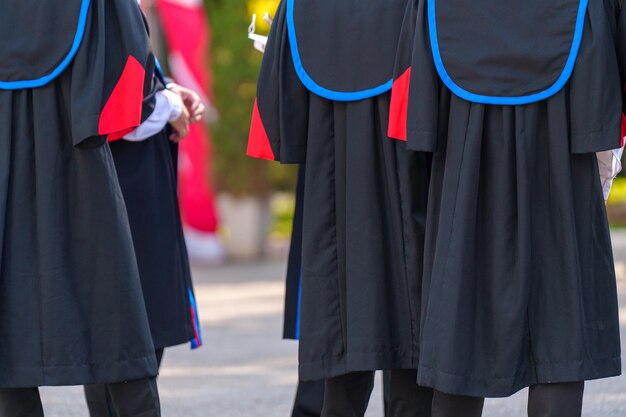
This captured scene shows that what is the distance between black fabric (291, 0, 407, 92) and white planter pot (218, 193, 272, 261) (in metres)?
8.93

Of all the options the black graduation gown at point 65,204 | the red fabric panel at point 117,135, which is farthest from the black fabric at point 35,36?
the red fabric panel at point 117,135

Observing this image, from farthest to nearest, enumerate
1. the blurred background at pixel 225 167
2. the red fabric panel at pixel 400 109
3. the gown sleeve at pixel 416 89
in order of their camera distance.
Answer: the blurred background at pixel 225 167 < the red fabric panel at pixel 400 109 < the gown sleeve at pixel 416 89

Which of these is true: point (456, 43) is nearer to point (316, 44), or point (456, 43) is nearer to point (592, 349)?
point (316, 44)

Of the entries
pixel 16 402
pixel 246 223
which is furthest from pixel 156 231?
pixel 246 223

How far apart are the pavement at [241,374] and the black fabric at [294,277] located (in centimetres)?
91

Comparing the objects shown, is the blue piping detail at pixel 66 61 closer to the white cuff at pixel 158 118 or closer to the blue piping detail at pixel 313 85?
the white cuff at pixel 158 118

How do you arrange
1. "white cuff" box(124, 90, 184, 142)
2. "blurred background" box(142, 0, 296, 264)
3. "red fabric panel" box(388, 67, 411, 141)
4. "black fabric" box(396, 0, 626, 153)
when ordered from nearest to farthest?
"black fabric" box(396, 0, 626, 153), "red fabric panel" box(388, 67, 411, 141), "white cuff" box(124, 90, 184, 142), "blurred background" box(142, 0, 296, 264)

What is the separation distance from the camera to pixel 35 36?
3.91 metres

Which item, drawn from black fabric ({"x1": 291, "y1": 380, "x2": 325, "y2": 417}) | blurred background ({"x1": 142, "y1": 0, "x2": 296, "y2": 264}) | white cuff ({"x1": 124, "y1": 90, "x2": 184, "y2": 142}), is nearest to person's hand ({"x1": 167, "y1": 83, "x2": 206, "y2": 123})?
white cuff ({"x1": 124, "y1": 90, "x2": 184, "y2": 142})

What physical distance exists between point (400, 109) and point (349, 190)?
36 cm

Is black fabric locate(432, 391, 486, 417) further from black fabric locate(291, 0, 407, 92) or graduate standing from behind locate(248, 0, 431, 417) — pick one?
black fabric locate(291, 0, 407, 92)

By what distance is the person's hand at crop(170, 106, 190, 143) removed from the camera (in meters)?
4.60

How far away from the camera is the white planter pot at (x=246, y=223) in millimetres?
12977

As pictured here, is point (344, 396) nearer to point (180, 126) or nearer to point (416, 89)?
point (416, 89)
